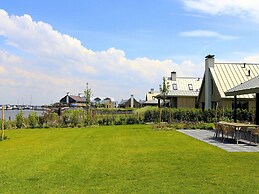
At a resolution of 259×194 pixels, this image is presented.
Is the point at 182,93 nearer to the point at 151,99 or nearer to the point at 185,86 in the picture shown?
the point at 185,86

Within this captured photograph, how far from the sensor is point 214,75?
1224 inches

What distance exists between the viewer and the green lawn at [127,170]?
271 inches

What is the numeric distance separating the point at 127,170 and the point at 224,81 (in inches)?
933

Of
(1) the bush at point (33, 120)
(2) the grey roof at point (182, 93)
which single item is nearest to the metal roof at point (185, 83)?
(2) the grey roof at point (182, 93)

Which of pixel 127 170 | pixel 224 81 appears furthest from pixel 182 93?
pixel 127 170

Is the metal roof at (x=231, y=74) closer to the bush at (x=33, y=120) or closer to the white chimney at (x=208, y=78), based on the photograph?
the white chimney at (x=208, y=78)

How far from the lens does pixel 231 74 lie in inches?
1246

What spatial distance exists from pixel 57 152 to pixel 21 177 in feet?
13.0

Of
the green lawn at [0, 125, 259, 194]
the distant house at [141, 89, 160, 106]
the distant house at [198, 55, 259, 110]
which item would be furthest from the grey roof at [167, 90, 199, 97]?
the green lawn at [0, 125, 259, 194]

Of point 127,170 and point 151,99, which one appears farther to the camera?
point 151,99

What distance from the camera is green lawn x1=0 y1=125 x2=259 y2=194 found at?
22.6 ft

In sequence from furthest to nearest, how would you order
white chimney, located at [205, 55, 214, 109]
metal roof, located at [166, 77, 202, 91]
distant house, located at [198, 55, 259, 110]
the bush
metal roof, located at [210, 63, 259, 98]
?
metal roof, located at [166, 77, 202, 91]
white chimney, located at [205, 55, 214, 109]
metal roof, located at [210, 63, 259, 98]
distant house, located at [198, 55, 259, 110]
the bush

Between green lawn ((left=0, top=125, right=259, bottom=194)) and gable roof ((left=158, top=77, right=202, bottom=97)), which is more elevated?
gable roof ((left=158, top=77, right=202, bottom=97))

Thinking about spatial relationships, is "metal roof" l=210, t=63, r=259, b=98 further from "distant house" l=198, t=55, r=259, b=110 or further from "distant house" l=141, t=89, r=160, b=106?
"distant house" l=141, t=89, r=160, b=106
